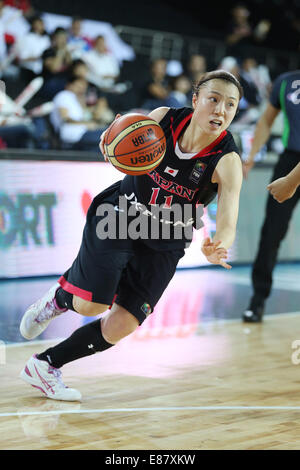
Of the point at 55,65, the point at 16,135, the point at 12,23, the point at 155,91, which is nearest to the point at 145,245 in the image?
the point at 16,135

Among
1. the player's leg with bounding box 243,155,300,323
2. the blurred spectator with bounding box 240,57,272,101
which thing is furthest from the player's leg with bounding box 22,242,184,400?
the blurred spectator with bounding box 240,57,272,101

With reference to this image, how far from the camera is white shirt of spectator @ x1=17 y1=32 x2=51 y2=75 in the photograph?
34.9ft

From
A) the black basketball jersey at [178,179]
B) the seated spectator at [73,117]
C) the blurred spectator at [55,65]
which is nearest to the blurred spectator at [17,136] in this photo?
the seated spectator at [73,117]

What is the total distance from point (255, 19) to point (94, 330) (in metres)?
14.9

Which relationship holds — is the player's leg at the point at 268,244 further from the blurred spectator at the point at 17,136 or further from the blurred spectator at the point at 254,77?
the blurred spectator at the point at 254,77

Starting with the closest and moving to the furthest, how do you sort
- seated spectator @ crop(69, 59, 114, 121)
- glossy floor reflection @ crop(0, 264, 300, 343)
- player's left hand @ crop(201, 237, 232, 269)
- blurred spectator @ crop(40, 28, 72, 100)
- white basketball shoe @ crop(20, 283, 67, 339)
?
player's left hand @ crop(201, 237, 232, 269) → white basketball shoe @ crop(20, 283, 67, 339) → glossy floor reflection @ crop(0, 264, 300, 343) → seated spectator @ crop(69, 59, 114, 121) → blurred spectator @ crop(40, 28, 72, 100)

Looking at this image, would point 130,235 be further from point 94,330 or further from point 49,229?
point 49,229

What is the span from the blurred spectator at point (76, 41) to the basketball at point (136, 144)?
322 inches

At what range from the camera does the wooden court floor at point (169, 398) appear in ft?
10.3

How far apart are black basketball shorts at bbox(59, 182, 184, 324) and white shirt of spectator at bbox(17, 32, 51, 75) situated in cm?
733

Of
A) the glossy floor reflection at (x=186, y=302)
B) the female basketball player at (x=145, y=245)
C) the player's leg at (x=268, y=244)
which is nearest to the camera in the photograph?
the female basketball player at (x=145, y=245)

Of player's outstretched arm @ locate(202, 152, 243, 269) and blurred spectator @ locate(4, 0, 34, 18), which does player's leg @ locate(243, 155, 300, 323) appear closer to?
player's outstretched arm @ locate(202, 152, 243, 269)

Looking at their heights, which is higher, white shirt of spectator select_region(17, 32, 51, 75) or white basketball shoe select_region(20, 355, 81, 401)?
white shirt of spectator select_region(17, 32, 51, 75)

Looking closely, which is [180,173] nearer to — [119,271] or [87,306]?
[119,271]
